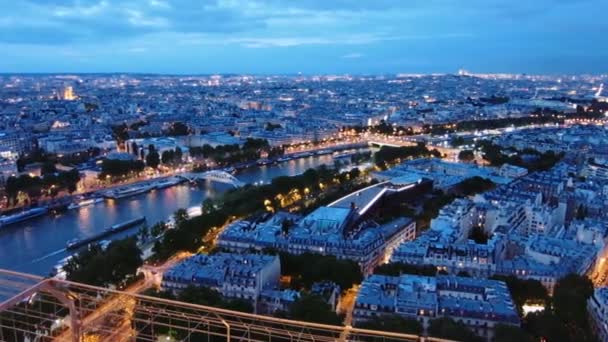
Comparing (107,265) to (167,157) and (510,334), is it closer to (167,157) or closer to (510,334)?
(510,334)

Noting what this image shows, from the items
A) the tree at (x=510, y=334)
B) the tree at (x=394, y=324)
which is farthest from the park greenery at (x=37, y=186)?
the tree at (x=510, y=334)

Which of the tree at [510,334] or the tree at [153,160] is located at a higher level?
the tree at [153,160]

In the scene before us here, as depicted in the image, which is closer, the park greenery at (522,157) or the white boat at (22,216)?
the white boat at (22,216)

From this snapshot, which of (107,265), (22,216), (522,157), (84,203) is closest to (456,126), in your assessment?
(522,157)

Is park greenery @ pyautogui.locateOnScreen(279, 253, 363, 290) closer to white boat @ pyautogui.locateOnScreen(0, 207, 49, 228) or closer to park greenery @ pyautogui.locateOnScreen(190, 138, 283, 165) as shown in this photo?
white boat @ pyautogui.locateOnScreen(0, 207, 49, 228)

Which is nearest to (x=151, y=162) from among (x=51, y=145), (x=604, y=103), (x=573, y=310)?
(x=51, y=145)

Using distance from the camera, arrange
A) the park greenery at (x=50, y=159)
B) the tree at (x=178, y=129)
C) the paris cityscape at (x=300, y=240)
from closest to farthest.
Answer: the paris cityscape at (x=300, y=240) → the park greenery at (x=50, y=159) → the tree at (x=178, y=129)

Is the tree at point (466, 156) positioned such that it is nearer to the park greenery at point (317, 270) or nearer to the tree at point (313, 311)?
the park greenery at point (317, 270)

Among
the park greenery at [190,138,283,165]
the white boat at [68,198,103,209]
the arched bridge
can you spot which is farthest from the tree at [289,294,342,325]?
the park greenery at [190,138,283,165]
